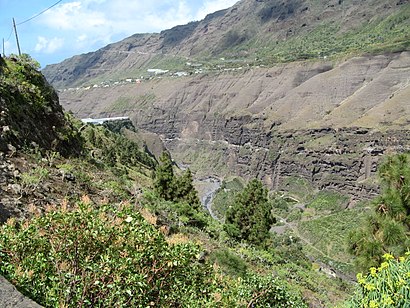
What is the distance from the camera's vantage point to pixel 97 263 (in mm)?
5312

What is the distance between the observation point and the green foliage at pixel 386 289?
4766 millimetres

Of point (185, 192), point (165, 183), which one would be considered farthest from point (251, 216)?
point (165, 183)

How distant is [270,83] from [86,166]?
15842 cm

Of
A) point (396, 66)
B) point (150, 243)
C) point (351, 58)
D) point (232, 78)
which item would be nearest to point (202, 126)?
point (232, 78)

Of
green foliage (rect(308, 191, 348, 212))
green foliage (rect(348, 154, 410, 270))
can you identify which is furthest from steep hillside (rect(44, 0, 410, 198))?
green foliage (rect(348, 154, 410, 270))

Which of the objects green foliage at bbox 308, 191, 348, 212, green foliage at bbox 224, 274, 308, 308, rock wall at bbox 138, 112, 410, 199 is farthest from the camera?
green foliage at bbox 308, 191, 348, 212

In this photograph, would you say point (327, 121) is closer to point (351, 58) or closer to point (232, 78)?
point (351, 58)

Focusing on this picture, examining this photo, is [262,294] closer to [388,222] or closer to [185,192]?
[388,222]

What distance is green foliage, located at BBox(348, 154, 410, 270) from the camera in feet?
35.9

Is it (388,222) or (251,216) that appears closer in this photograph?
(388,222)

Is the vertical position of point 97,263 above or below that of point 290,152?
above

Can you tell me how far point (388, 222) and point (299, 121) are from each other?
127 m

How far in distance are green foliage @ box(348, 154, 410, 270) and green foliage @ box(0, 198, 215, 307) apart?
671 cm

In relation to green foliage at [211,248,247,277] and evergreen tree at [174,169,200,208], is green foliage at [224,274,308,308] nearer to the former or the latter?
green foliage at [211,248,247,277]
